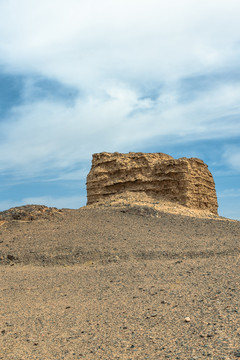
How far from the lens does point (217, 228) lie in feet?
47.4

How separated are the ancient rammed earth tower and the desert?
6372mm

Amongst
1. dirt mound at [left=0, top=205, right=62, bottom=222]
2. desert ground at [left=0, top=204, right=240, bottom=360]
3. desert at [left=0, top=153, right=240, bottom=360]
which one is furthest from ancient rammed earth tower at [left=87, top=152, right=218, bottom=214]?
dirt mound at [left=0, top=205, right=62, bottom=222]

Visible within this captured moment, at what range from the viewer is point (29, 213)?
1520cm

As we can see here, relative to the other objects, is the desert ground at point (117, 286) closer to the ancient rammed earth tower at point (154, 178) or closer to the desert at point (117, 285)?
the desert at point (117, 285)

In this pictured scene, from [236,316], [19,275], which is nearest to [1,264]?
[19,275]

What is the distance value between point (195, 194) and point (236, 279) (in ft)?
52.5

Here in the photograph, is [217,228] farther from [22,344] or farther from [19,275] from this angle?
[22,344]

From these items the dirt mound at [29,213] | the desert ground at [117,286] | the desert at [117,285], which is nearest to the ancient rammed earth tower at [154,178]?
the desert at [117,285]

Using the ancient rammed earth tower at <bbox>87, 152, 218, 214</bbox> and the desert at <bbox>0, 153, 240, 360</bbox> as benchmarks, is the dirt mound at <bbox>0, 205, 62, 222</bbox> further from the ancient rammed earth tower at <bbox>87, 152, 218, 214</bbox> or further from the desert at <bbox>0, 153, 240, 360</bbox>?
the ancient rammed earth tower at <bbox>87, 152, 218, 214</bbox>

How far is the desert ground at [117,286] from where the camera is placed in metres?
4.55

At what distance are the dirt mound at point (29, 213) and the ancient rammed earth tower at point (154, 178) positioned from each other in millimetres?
8163

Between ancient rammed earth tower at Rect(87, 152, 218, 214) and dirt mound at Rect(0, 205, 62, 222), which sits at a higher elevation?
ancient rammed earth tower at Rect(87, 152, 218, 214)

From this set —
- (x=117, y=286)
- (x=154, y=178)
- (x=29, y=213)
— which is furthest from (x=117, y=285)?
(x=154, y=178)

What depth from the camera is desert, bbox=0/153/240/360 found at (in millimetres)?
4555
